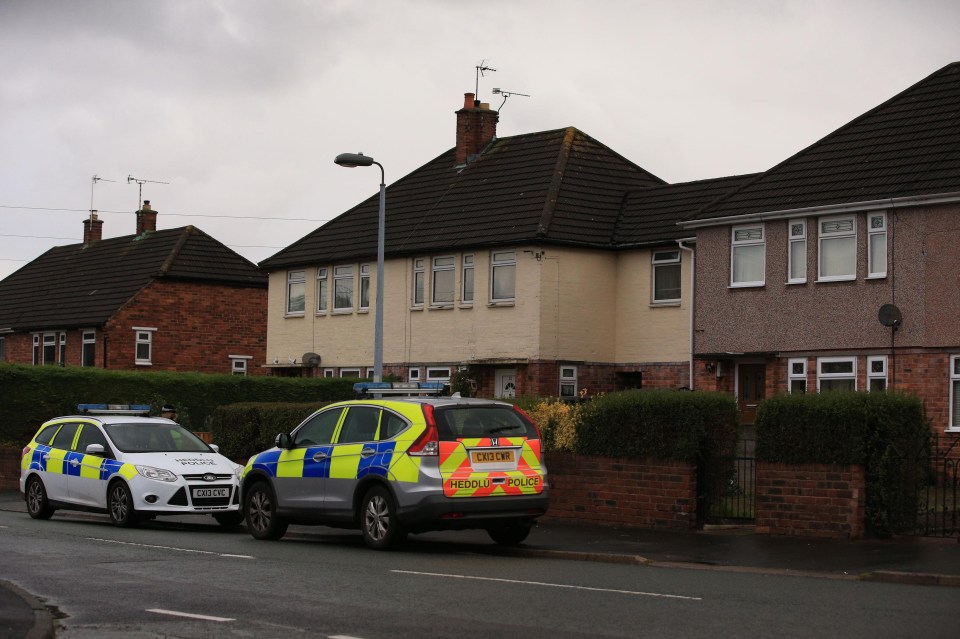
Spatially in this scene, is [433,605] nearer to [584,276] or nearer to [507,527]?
[507,527]

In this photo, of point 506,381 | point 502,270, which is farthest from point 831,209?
point 506,381

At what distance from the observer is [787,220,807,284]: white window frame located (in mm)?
31344

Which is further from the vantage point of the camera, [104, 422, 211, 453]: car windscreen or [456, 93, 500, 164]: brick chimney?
[456, 93, 500, 164]: brick chimney

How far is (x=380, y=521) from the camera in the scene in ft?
51.8

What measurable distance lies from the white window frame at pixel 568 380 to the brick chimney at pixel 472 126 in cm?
928

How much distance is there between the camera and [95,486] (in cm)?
2053

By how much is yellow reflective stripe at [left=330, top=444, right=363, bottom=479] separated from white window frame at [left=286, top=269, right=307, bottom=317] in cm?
2880

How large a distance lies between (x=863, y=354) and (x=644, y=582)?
1885 centimetres

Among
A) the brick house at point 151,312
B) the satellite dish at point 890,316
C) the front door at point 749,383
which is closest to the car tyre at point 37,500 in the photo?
the satellite dish at point 890,316

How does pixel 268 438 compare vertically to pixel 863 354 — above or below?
below

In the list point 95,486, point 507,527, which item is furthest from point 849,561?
point 95,486

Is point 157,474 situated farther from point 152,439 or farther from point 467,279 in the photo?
point 467,279

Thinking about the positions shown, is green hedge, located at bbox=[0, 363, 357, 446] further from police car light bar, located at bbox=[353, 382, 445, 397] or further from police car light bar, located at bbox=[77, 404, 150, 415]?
police car light bar, located at bbox=[353, 382, 445, 397]

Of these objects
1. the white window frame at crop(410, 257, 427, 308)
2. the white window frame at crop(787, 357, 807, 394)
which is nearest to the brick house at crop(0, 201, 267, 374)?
the white window frame at crop(410, 257, 427, 308)
